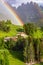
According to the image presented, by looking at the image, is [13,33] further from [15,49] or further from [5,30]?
[15,49]

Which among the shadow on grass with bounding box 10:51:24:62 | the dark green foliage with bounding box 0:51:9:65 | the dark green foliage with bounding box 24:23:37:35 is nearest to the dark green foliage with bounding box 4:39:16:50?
the shadow on grass with bounding box 10:51:24:62

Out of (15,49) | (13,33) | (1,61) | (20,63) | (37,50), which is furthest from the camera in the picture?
(13,33)

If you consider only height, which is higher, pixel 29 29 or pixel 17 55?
pixel 29 29

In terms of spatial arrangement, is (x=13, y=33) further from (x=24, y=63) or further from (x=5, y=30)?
(x=24, y=63)

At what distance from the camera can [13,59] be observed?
32875 mm

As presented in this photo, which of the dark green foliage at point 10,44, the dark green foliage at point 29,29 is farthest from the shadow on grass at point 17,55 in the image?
the dark green foliage at point 29,29

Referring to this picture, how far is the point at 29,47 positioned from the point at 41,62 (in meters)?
2.65

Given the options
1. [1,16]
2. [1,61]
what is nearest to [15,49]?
[1,61]

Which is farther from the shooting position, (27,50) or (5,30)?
(5,30)

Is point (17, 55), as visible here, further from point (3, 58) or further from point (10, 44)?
point (3, 58)

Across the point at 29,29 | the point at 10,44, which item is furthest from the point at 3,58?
the point at 29,29

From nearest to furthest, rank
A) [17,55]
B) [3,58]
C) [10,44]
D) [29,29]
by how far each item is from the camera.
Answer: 1. [3,58]
2. [17,55]
3. [10,44]
4. [29,29]

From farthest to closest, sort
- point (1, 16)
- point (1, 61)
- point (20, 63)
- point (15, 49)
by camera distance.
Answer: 1. point (1, 16)
2. point (15, 49)
3. point (20, 63)
4. point (1, 61)

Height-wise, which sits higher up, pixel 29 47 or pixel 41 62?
pixel 29 47
